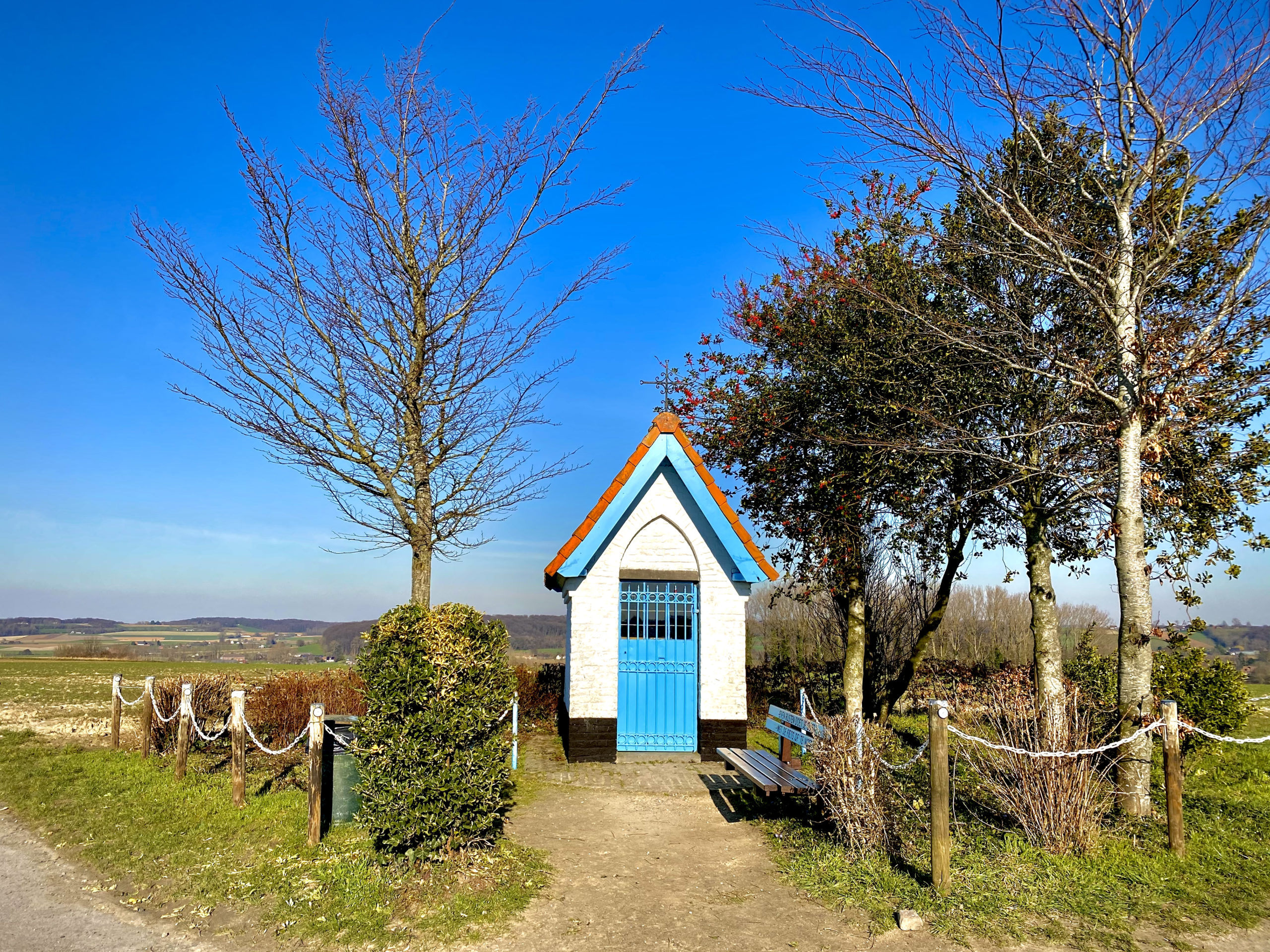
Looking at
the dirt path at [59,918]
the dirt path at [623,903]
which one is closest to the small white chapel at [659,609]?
the dirt path at [623,903]

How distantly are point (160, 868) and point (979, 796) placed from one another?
892 cm

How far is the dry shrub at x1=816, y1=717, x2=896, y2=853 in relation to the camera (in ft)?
23.8

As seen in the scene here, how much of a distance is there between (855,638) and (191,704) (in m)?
11.1

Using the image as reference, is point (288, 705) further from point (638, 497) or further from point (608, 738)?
point (638, 497)

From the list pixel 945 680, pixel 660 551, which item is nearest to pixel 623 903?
pixel 660 551

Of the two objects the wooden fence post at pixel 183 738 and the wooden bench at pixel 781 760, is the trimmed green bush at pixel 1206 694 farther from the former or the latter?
the wooden fence post at pixel 183 738

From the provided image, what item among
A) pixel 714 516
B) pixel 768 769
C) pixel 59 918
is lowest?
pixel 59 918

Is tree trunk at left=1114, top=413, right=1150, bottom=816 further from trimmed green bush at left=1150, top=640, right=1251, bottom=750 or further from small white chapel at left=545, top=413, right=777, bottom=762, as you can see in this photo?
small white chapel at left=545, top=413, right=777, bottom=762

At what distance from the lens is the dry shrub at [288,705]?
41.3 ft

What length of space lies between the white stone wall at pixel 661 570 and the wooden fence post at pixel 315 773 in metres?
4.97

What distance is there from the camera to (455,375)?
1379 cm

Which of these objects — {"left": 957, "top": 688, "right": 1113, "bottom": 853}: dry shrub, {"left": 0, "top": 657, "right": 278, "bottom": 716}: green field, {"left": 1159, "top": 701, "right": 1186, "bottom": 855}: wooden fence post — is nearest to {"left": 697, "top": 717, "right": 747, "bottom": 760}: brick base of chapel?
{"left": 957, "top": 688, "right": 1113, "bottom": 853}: dry shrub

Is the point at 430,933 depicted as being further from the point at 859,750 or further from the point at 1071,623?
the point at 1071,623

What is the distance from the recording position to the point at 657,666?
12656 mm
